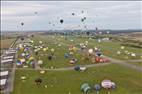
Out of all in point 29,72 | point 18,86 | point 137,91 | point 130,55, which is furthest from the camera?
point 130,55

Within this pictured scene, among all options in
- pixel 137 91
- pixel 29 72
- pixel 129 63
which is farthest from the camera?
pixel 129 63

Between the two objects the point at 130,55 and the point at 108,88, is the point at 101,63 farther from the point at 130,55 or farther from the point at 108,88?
the point at 108,88

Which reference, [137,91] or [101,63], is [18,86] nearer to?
[137,91]

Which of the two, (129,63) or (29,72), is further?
(129,63)

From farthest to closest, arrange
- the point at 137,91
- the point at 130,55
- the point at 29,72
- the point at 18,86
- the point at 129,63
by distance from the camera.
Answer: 1. the point at 130,55
2. the point at 129,63
3. the point at 29,72
4. the point at 18,86
5. the point at 137,91

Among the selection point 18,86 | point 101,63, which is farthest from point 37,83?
point 101,63

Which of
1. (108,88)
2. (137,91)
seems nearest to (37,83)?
(108,88)
